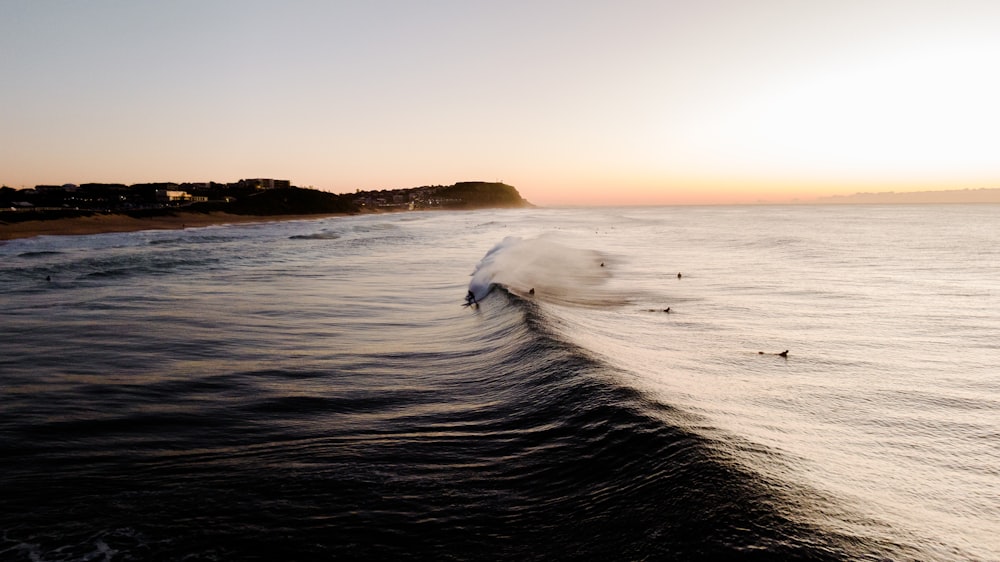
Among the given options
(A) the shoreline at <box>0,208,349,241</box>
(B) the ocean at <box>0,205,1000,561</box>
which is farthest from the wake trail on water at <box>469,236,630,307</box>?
(A) the shoreline at <box>0,208,349,241</box>

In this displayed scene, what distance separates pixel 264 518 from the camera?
3838 mm

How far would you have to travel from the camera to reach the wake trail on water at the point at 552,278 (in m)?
14.6

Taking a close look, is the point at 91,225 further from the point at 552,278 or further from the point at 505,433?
the point at 505,433

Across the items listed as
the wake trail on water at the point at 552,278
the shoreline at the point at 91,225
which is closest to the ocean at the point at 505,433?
the wake trail on water at the point at 552,278

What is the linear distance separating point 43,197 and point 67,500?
140 m

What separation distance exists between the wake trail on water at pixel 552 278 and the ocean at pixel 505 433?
5.58ft

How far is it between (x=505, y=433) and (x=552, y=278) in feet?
44.7

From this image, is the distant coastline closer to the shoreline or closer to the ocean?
the shoreline

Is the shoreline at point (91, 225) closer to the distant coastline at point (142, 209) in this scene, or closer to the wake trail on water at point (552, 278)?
the distant coastline at point (142, 209)

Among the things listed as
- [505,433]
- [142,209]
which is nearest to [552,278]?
[505,433]

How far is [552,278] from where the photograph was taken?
18766 mm

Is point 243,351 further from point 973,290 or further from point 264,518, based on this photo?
point 973,290

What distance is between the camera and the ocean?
3.56 metres

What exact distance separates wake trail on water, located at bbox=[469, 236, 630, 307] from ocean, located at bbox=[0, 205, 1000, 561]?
1.70 metres
